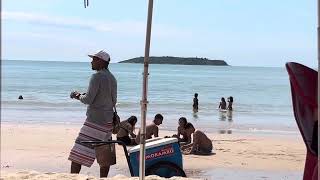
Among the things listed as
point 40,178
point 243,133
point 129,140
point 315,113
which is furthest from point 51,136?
point 315,113

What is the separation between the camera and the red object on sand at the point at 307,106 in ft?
10.6

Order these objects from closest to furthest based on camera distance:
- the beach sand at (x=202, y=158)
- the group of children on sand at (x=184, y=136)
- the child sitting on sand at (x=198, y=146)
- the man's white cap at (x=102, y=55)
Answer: the man's white cap at (x=102, y=55) < the beach sand at (x=202, y=158) < the group of children on sand at (x=184, y=136) < the child sitting on sand at (x=198, y=146)

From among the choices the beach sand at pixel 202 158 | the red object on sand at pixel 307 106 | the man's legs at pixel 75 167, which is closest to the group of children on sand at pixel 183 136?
the beach sand at pixel 202 158

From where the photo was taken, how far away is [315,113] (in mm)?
3227

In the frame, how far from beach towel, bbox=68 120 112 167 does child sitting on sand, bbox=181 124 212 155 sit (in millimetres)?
4529

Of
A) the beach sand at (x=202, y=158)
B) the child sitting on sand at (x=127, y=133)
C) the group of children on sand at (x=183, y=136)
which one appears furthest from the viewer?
the group of children on sand at (x=183, y=136)

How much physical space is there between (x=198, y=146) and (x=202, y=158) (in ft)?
1.53

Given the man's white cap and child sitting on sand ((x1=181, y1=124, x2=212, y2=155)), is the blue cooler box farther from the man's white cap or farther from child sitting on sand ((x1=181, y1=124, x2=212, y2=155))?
child sitting on sand ((x1=181, y1=124, x2=212, y2=155))

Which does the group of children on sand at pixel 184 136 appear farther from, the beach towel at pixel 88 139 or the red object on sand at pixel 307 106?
the red object on sand at pixel 307 106

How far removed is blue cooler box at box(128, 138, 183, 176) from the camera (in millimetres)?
5703

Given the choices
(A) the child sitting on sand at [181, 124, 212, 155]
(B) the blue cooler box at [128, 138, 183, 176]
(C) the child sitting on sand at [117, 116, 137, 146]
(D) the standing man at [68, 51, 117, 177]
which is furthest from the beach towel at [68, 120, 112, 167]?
(A) the child sitting on sand at [181, 124, 212, 155]

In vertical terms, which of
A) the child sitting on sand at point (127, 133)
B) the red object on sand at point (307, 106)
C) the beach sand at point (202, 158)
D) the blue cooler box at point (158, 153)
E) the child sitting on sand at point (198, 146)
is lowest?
the beach sand at point (202, 158)

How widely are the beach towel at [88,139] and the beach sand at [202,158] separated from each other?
24 centimetres

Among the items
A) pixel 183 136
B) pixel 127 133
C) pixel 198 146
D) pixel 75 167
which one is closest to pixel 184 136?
pixel 183 136
